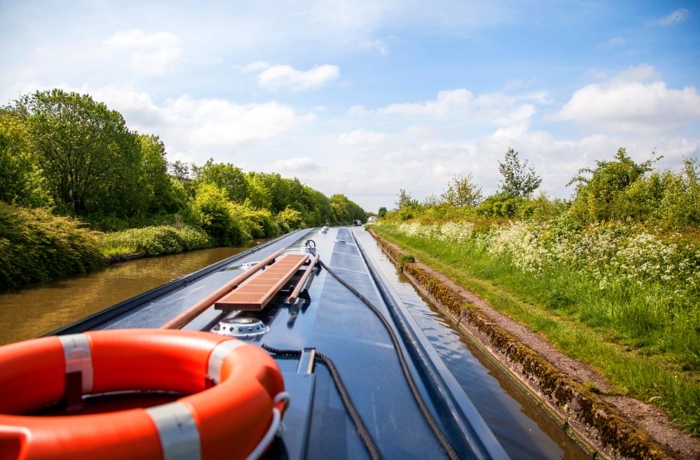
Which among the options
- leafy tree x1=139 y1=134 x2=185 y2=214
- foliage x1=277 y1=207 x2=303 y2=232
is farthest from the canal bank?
foliage x1=277 y1=207 x2=303 y2=232

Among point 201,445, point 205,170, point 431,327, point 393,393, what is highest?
point 205,170

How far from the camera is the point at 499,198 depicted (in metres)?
19.2

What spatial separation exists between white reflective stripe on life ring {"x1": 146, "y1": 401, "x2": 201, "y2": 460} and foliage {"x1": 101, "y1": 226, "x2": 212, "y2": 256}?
1124cm

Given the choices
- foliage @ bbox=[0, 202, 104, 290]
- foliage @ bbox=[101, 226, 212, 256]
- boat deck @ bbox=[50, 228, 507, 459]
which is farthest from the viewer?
foliage @ bbox=[101, 226, 212, 256]

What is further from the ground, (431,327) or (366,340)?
(366,340)

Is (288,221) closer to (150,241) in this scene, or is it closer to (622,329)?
(150,241)

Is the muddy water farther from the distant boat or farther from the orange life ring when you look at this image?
the orange life ring

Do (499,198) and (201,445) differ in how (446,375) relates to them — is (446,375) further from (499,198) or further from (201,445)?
(499,198)

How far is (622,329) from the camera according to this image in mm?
4113

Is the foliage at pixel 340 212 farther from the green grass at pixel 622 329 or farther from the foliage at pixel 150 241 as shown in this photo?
the green grass at pixel 622 329

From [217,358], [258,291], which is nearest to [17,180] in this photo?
[258,291]

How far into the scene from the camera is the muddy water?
16.8 ft

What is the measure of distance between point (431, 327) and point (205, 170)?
3286 centimetres

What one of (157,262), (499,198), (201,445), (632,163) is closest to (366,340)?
(201,445)
